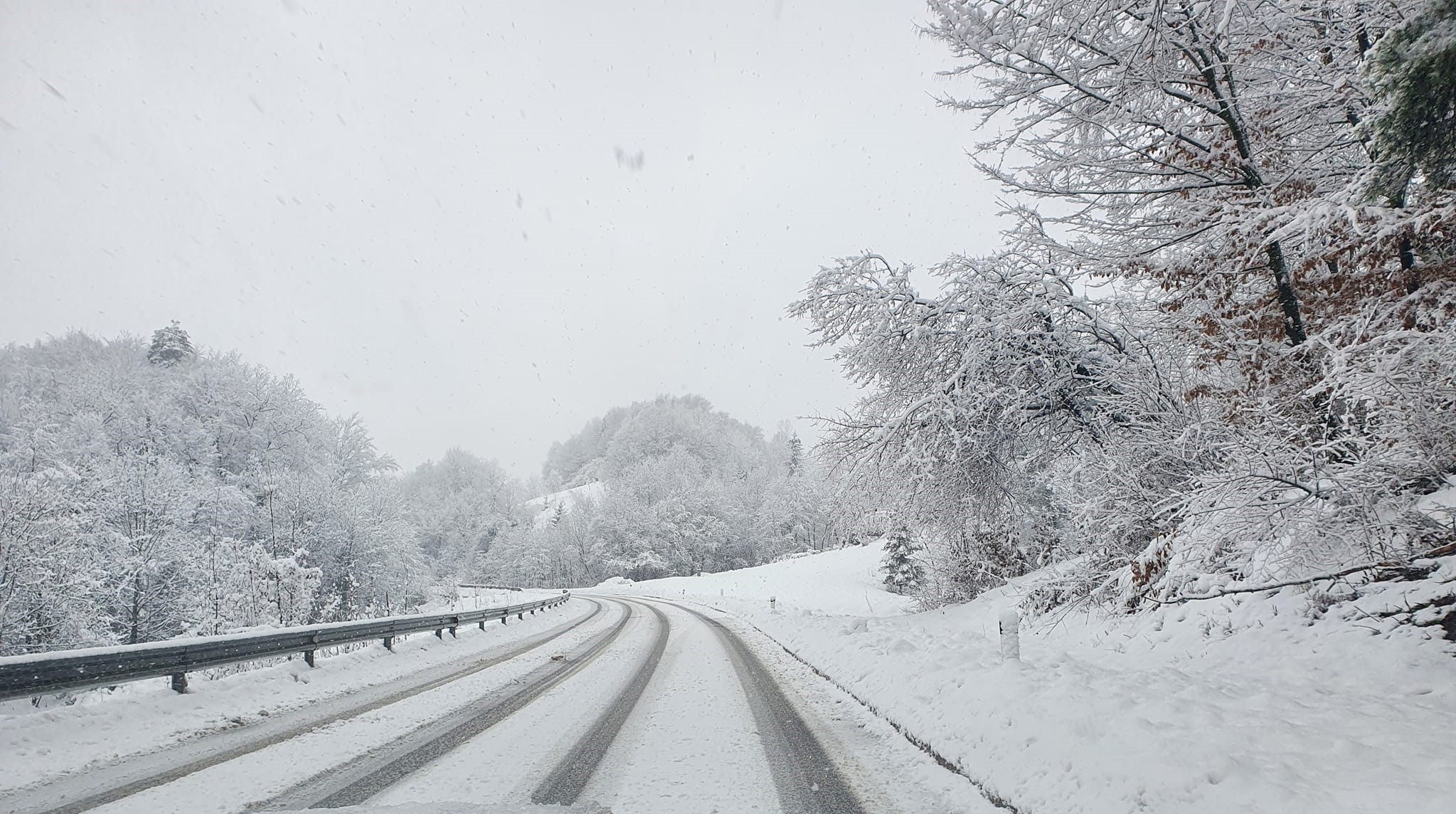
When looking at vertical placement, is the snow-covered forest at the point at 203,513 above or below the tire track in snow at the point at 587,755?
above

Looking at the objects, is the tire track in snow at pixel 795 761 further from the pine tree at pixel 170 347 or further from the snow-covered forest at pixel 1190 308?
the pine tree at pixel 170 347

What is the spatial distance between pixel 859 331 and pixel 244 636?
10.4 meters

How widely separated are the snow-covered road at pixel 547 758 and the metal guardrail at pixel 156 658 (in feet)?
5.97

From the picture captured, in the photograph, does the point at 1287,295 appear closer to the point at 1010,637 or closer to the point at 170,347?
the point at 1010,637

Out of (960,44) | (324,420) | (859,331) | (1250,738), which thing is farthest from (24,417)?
(1250,738)

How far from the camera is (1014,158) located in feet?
25.2

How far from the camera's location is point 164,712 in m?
6.98

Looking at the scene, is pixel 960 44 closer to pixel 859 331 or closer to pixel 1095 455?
pixel 859 331

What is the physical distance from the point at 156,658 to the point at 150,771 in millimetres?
3152

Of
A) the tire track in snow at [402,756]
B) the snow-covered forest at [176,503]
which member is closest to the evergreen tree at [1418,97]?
the tire track in snow at [402,756]

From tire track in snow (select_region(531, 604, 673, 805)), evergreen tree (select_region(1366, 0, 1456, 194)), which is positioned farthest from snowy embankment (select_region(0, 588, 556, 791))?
evergreen tree (select_region(1366, 0, 1456, 194))

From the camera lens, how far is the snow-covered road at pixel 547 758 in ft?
14.2

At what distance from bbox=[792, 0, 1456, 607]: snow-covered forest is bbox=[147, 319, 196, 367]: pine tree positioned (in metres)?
54.7

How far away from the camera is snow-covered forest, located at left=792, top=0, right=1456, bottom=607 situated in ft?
14.0
